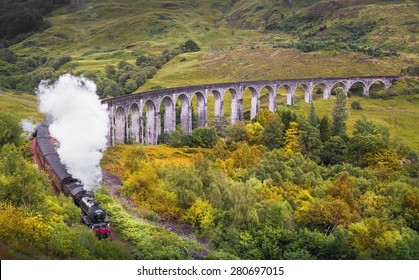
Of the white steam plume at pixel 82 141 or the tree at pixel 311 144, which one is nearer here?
the white steam plume at pixel 82 141

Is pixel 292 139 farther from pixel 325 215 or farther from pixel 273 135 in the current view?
pixel 325 215

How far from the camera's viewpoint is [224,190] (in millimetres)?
39500

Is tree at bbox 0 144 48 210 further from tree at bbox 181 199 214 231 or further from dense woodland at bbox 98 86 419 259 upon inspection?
tree at bbox 181 199 214 231

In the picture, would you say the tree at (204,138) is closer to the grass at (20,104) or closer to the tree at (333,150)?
the tree at (333,150)

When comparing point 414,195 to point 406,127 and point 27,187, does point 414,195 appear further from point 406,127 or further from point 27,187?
point 406,127

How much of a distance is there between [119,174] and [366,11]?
162m

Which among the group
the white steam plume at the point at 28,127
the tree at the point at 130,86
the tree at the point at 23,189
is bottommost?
the tree at the point at 23,189

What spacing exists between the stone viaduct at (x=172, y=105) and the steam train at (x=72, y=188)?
19.4 meters

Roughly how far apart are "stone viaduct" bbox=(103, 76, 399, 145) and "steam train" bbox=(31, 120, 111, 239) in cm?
1941

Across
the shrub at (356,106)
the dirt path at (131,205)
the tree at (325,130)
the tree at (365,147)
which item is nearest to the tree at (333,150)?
the tree at (365,147)

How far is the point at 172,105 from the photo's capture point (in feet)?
259

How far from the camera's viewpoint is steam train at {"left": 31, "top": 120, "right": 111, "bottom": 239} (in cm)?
2822

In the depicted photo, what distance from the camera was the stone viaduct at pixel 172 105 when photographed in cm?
6875

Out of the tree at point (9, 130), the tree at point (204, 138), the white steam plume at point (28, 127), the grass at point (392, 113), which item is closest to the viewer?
the tree at point (9, 130)
